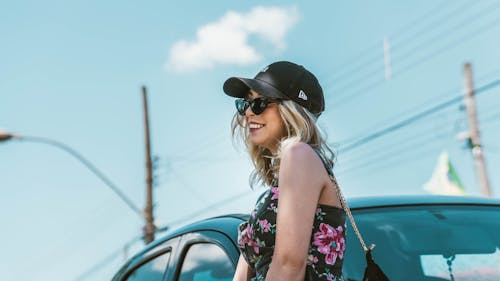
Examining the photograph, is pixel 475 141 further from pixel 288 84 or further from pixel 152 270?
pixel 288 84

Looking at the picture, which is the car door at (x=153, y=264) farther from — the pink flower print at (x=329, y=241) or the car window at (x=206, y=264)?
the pink flower print at (x=329, y=241)

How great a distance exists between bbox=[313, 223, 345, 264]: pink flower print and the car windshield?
22.8 inches

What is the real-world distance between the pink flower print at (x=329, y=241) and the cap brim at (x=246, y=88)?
46cm

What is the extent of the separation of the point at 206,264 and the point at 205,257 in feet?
0.17

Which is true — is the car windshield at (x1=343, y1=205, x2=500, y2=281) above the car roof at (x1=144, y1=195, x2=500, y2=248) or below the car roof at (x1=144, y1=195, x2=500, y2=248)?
below

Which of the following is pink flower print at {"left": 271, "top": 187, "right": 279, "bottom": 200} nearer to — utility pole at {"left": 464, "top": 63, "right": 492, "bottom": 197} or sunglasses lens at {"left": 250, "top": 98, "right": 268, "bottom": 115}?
sunglasses lens at {"left": 250, "top": 98, "right": 268, "bottom": 115}

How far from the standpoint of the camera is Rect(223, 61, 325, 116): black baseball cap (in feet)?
8.58

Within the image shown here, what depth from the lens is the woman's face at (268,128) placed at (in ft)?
8.57

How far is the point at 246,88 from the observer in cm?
277

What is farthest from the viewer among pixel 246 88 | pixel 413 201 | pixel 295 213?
pixel 413 201

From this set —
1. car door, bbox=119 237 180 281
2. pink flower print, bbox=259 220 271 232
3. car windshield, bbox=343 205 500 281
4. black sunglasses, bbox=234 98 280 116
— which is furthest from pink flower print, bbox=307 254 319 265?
car door, bbox=119 237 180 281

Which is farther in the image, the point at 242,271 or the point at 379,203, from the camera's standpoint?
the point at 379,203

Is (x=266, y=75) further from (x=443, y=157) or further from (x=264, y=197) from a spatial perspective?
(x=443, y=157)

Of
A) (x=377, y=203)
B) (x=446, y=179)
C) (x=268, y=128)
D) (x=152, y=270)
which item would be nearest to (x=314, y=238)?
(x=268, y=128)
